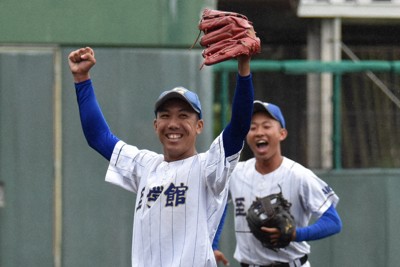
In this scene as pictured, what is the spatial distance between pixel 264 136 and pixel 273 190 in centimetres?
36

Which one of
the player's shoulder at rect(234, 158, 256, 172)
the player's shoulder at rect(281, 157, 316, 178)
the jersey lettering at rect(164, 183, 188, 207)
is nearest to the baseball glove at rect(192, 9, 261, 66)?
the jersey lettering at rect(164, 183, 188, 207)

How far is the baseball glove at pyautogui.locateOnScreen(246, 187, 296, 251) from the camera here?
6.32 meters

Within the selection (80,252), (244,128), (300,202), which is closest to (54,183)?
(80,252)

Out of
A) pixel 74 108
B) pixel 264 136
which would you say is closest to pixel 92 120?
pixel 264 136

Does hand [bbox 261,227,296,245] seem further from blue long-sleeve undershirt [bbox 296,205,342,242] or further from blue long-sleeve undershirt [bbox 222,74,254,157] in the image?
blue long-sleeve undershirt [bbox 222,74,254,157]

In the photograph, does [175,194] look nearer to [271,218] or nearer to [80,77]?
[80,77]

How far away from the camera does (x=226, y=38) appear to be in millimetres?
4598

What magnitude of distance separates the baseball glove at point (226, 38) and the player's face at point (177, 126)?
41cm

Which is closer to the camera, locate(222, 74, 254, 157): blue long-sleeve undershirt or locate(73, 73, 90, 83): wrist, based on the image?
locate(222, 74, 254, 157): blue long-sleeve undershirt

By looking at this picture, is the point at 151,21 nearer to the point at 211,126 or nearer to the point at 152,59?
the point at 152,59

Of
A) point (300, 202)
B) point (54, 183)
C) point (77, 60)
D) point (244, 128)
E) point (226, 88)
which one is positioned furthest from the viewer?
point (226, 88)

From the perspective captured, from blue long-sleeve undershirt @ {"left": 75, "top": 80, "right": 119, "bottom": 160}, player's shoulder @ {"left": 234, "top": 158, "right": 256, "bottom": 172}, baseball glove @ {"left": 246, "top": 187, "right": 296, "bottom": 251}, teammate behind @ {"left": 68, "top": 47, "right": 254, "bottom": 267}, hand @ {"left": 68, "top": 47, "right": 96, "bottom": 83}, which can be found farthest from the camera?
player's shoulder @ {"left": 234, "top": 158, "right": 256, "bottom": 172}

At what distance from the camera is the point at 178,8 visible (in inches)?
308

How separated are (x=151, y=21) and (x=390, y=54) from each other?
7.49ft
